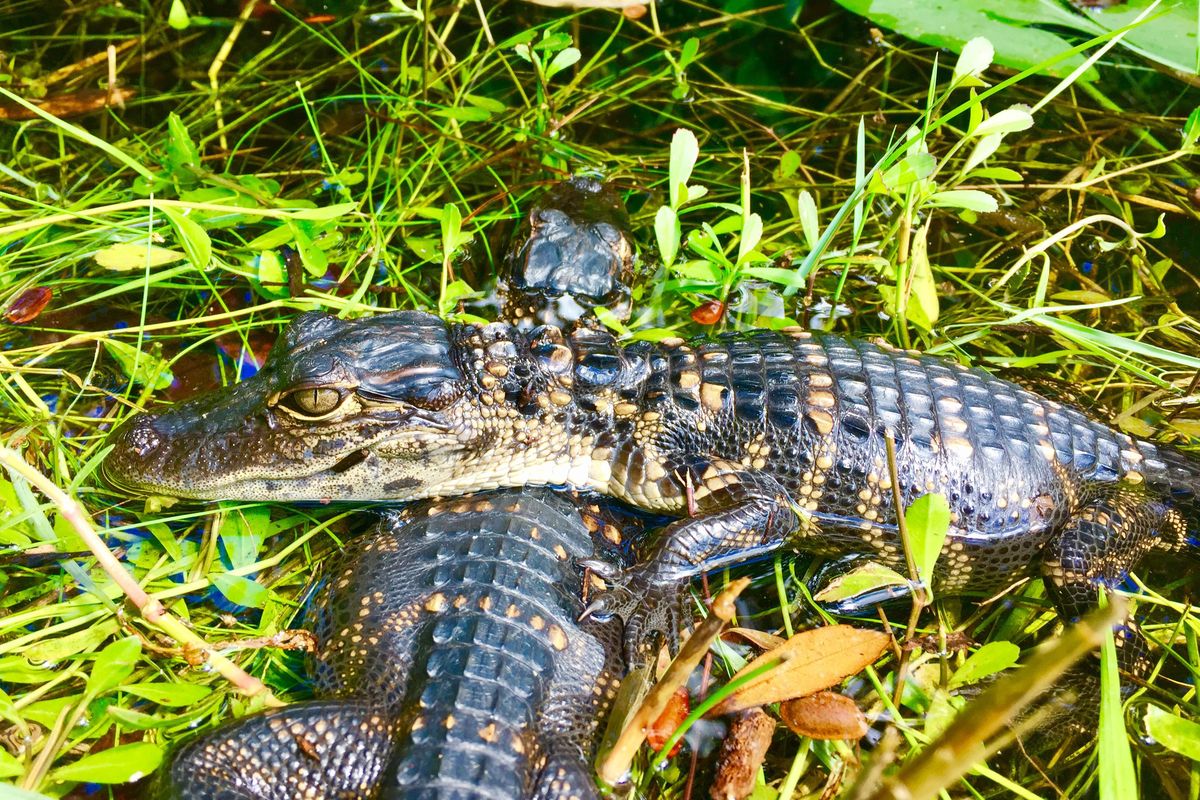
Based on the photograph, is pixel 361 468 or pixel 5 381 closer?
pixel 361 468

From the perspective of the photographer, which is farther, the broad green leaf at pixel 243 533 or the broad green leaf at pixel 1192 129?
the broad green leaf at pixel 1192 129

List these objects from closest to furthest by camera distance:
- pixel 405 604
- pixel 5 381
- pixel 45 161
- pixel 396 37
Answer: pixel 405 604
pixel 5 381
pixel 45 161
pixel 396 37

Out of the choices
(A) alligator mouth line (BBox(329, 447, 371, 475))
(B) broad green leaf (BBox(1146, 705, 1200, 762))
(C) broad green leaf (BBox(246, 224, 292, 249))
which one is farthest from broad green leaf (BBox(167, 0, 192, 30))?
(B) broad green leaf (BBox(1146, 705, 1200, 762))

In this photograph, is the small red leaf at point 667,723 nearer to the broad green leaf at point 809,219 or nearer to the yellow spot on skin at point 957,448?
the yellow spot on skin at point 957,448

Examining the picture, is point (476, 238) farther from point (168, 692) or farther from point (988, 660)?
point (988, 660)

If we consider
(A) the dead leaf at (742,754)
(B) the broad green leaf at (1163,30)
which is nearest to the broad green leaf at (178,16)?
(A) the dead leaf at (742,754)

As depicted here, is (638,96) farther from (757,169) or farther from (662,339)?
(662,339)

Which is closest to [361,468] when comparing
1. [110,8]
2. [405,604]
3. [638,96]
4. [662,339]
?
[405,604]
